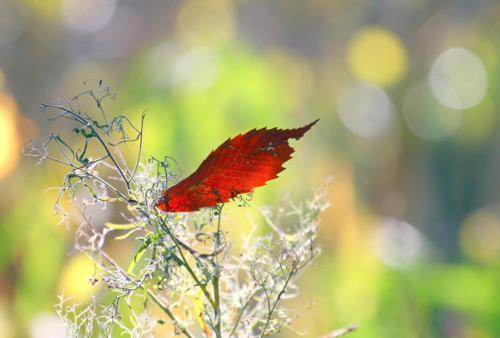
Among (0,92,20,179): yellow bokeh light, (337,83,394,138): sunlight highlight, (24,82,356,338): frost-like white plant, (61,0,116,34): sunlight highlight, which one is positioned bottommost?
(24,82,356,338): frost-like white plant

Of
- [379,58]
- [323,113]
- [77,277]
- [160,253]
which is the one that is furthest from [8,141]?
[379,58]

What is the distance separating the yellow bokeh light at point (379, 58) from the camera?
6.34 feet

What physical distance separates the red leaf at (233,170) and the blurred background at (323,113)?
0.44m

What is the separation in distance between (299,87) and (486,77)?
524 millimetres

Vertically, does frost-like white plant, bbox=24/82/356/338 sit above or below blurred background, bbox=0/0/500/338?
below

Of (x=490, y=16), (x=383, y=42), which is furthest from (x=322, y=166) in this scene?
(x=490, y=16)

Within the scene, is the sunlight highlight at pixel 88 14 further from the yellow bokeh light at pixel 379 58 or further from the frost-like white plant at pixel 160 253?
the frost-like white plant at pixel 160 253

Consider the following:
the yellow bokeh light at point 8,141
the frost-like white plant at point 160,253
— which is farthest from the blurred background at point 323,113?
the frost-like white plant at point 160,253

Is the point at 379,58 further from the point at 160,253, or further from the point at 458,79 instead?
the point at 160,253

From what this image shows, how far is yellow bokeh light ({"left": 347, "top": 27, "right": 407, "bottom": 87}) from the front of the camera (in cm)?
193

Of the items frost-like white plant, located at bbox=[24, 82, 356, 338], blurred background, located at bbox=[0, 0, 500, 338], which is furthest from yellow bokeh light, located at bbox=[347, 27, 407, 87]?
frost-like white plant, located at bbox=[24, 82, 356, 338]

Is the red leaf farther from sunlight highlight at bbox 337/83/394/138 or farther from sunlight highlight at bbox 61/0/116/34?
sunlight highlight at bbox 61/0/116/34

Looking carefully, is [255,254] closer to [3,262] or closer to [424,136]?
[3,262]

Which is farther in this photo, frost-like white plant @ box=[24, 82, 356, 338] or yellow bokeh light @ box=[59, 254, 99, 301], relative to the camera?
yellow bokeh light @ box=[59, 254, 99, 301]
